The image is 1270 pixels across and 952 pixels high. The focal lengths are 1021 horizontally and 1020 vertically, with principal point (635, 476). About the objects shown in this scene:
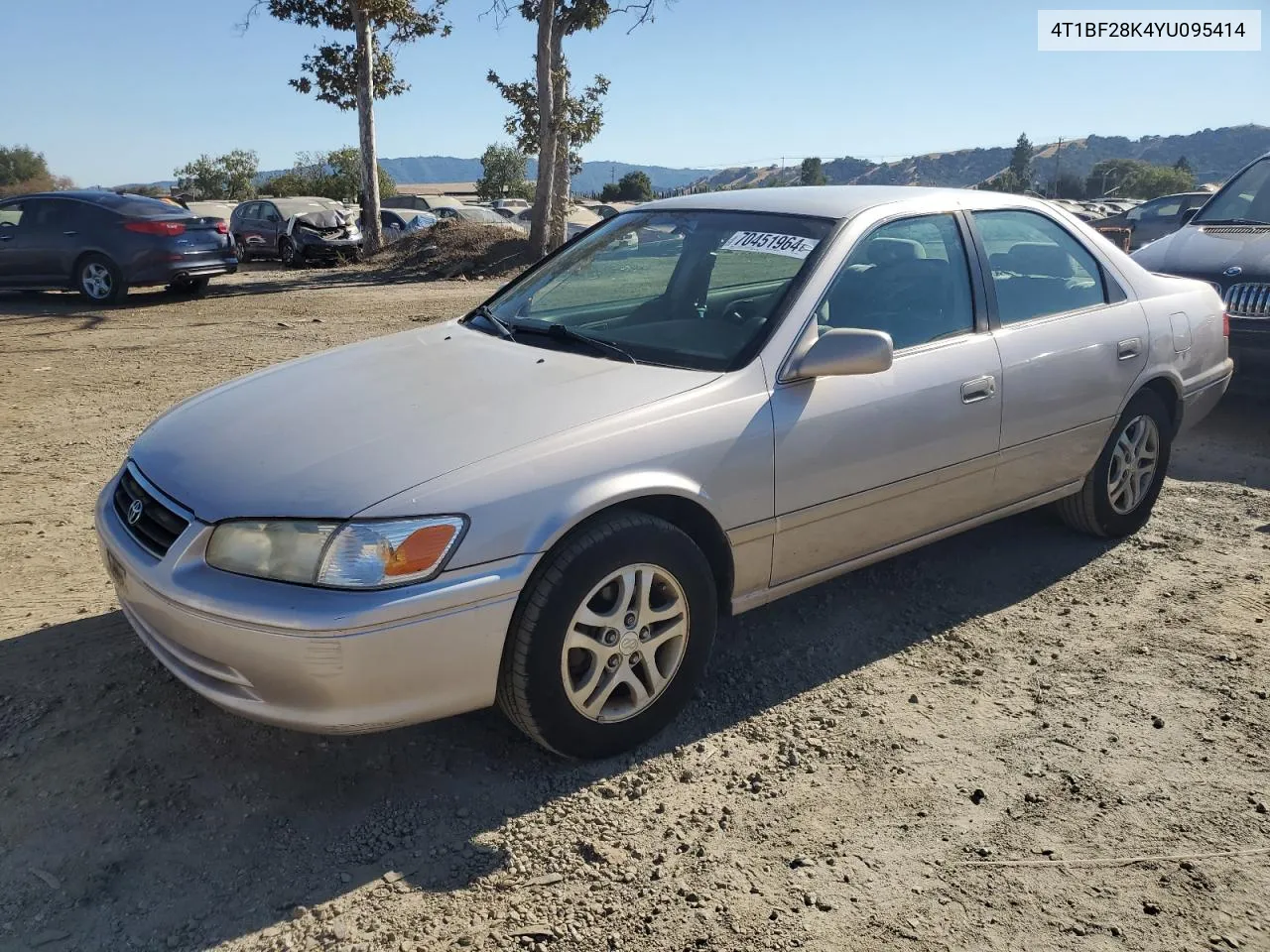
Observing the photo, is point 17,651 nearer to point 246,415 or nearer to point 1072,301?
point 246,415

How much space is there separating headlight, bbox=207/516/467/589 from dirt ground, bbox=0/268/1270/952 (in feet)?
2.27

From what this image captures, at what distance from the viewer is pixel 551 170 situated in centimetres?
1962

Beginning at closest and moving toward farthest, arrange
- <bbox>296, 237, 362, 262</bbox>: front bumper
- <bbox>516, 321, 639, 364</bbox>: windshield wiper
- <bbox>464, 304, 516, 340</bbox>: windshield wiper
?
1. <bbox>516, 321, 639, 364</bbox>: windshield wiper
2. <bbox>464, 304, 516, 340</bbox>: windshield wiper
3. <bbox>296, 237, 362, 262</bbox>: front bumper

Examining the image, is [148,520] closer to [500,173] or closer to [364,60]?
[364,60]

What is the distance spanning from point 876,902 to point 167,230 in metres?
13.9

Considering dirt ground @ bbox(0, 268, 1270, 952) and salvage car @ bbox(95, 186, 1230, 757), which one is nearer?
dirt ground @ bbox(0, 268, 1270, 952)

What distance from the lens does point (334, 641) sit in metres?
2.46

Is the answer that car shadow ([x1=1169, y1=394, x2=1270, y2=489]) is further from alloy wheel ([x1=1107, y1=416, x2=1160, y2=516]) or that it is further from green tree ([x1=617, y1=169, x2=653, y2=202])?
green tree ([x1=617, y1=169, x2=653, y2=202])

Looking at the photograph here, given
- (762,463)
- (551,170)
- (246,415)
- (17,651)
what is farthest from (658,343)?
(551,170)

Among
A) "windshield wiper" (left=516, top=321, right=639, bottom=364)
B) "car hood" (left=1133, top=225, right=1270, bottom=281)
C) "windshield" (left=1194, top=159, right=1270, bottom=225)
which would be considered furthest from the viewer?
"windshield" (left=1194, top=159, right=1270, bottom=225)

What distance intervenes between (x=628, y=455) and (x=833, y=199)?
62.4 inches

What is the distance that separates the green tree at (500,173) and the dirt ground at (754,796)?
58850 millimetres

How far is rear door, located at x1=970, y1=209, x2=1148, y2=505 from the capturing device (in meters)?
3.92

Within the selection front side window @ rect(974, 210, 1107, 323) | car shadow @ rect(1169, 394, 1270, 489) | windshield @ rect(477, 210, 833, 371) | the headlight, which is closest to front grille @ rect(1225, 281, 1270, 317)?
car shadow @ rect(1169, 394, 1270, 489)
